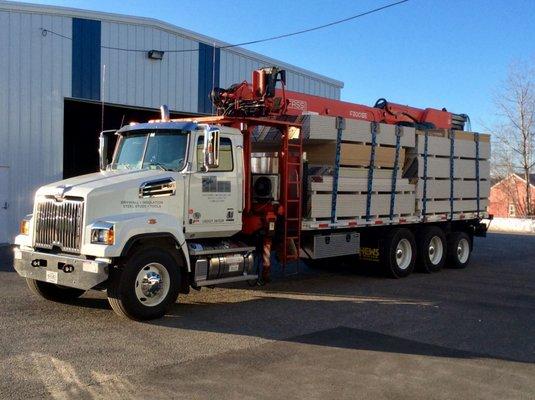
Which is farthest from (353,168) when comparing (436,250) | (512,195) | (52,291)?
(512,195)

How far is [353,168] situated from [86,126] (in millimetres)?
16500

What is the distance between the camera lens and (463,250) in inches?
594

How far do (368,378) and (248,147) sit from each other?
5.00 m

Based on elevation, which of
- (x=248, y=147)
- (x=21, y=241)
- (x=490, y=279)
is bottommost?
(x=490, y=279)

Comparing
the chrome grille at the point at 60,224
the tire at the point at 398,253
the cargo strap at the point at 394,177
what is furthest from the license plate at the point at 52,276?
the cargo strap at the point at 394,177

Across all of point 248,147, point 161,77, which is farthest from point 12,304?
point 161,77

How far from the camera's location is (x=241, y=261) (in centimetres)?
962

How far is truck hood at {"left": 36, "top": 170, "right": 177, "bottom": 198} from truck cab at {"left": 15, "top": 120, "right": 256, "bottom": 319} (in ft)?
0.05

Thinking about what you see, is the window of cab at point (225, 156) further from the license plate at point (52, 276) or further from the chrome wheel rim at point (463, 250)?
the chrome wheel rim at point (463, 250)

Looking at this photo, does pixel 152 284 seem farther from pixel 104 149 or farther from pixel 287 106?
pixel 287 106

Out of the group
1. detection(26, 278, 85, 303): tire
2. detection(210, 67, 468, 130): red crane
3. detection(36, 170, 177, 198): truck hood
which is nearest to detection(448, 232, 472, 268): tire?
detection(210, 67, 468, 130): red crane

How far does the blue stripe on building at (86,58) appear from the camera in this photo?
18141 millimetres

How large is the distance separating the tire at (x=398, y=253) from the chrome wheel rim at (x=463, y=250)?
230 centimetres

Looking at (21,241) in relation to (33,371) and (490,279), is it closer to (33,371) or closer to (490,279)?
(33,371)
